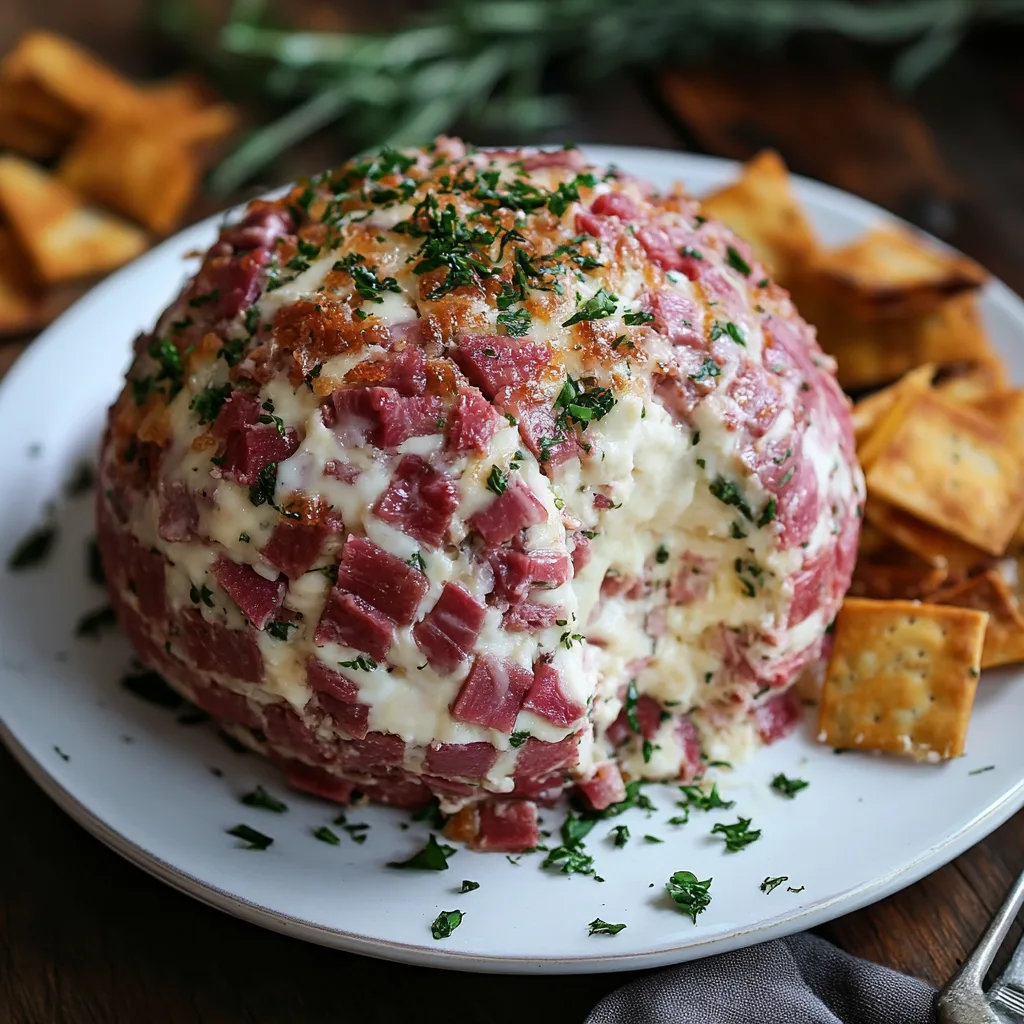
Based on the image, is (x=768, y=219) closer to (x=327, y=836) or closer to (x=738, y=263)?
(x=738, y=263)

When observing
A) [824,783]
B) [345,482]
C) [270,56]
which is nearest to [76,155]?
[270,56]

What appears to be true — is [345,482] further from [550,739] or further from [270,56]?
[270,56]

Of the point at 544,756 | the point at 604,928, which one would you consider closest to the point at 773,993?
the point at 604,928

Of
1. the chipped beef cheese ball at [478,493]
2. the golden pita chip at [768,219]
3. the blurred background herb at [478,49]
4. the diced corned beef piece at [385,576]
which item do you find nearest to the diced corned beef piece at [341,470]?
the chipped beef cheese ball at [478,493]

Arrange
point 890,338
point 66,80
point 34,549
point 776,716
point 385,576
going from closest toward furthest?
point 385,576 < point 776,716 < point 34,549 < point 890,338 < point 66,80

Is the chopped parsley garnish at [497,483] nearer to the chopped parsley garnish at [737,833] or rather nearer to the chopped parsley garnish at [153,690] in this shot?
the chopped parsley garnish at [737,833]
